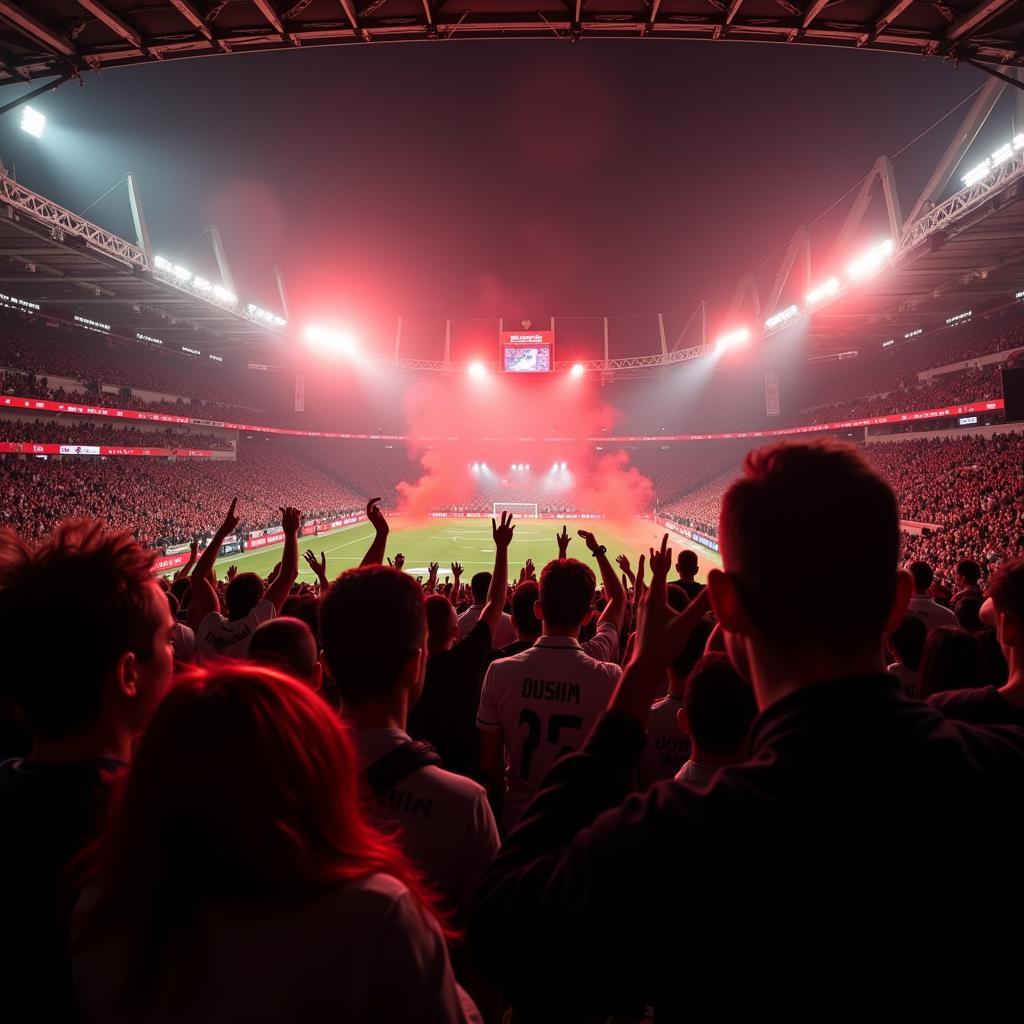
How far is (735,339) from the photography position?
47.2 meters

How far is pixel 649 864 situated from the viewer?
42.1 inches

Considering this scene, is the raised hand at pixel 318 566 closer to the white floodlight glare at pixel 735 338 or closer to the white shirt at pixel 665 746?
the white shirt at pixel 665 746

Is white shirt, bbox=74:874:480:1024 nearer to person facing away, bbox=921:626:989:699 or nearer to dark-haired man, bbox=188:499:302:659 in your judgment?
person facing away, bbox=921:626:989:699

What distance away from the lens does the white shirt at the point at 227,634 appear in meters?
5.24

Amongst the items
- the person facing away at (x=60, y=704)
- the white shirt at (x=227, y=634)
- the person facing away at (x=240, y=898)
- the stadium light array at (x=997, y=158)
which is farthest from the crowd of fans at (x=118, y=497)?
the stadium light array at (x=997, y=158)

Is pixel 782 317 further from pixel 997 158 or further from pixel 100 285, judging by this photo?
pixel 100 285

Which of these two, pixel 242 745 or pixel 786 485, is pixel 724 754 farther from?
pixel 242 745

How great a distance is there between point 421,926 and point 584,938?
0.36 meters

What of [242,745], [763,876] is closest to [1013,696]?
[763,876]

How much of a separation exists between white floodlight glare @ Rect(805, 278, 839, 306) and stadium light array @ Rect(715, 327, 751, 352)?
954 cm

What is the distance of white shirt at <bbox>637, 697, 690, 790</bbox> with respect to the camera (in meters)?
3.47

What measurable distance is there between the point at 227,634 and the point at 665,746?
4.06 metres

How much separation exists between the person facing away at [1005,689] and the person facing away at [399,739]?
7.44 ft

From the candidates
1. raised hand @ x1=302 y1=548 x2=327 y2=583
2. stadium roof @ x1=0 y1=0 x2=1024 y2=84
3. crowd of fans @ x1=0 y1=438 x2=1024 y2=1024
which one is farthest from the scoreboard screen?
crowd of fans @ x1=0 y1=438 x2=1024 y2=1024
